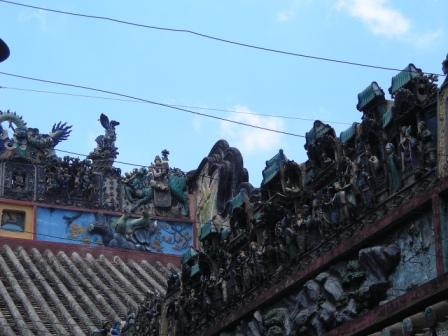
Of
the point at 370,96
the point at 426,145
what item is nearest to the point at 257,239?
the point at 370,96

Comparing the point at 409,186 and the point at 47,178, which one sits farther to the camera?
the point at 47,178

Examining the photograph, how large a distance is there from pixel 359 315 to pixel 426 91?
7.68 feet

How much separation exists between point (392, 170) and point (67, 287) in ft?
39.4

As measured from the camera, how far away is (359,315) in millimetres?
10570

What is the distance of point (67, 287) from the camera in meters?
21.3

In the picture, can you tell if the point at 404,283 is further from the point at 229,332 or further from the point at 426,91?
the point at 229,332

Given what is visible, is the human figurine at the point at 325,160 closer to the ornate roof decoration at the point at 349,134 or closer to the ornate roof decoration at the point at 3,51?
the ornate roof decoration at the point at 349,134

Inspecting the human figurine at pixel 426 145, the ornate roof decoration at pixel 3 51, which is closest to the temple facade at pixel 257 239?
the human figurine at pixel 426 145

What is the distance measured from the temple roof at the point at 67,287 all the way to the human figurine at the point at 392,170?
29.6ft

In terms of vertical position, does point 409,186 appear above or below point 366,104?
below

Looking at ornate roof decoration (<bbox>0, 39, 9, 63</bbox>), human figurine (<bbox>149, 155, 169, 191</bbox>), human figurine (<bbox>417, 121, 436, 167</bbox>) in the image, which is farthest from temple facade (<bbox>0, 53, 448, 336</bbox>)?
ornate roof decoration (<bbox>0, 39, 9, 63</bbox>)

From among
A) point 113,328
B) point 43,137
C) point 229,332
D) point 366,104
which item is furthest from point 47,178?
point 366,104

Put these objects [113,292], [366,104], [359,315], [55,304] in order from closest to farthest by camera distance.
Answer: [359,315] < [366,104] < [55,304] < [113,292]

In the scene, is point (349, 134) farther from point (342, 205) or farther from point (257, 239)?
point (257, 239)
